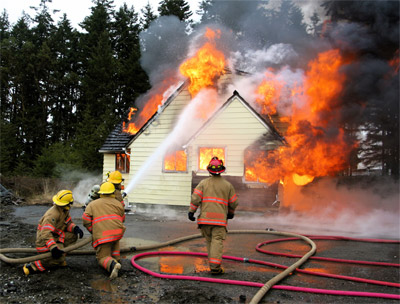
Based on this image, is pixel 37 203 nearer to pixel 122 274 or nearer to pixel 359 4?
pixel 122 274

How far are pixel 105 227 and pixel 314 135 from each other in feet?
32.0

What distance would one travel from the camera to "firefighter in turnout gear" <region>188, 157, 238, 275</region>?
5.58m

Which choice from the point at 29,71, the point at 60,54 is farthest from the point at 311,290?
the point at 60,54

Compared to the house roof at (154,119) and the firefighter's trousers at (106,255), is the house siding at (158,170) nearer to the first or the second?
the house roof at (154,119)

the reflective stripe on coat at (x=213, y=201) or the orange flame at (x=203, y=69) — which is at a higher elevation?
the orange flame at (x=203, y=69)

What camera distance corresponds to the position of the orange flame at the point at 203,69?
1535 centimetres

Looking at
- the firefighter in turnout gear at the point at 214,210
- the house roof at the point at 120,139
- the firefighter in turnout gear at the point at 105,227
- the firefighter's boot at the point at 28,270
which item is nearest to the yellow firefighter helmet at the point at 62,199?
the firefighter in turnout gear at the point at 105,227

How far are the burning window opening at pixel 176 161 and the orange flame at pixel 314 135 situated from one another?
315 cm

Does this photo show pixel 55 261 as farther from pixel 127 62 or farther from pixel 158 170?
pixel 127 62

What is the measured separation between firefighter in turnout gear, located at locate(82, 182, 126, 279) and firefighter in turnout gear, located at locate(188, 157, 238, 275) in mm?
1181

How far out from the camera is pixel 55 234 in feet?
18.7

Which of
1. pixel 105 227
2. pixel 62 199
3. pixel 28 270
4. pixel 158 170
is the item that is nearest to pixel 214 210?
pixel 105 227

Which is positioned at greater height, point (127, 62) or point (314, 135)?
point (127, 62)

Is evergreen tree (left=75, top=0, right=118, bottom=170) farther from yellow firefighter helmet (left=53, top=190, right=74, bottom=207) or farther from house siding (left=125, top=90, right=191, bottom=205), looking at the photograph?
yellow firefighter helmet (left=53, top=190, right=74, bottom=207)
